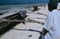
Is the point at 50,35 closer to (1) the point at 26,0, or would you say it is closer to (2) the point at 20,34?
(2) the point at 20,34

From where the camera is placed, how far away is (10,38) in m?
3.45

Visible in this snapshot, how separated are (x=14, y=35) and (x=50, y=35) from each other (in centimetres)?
209

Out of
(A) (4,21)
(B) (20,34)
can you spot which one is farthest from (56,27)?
(A) (4,21)

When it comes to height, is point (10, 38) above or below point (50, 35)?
below

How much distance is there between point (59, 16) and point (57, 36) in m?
0.21

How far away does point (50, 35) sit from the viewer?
1701 millimetres

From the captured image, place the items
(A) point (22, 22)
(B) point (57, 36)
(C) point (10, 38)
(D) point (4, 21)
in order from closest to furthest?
(B) point (57, 36), (C) point (10, 38), (D) point (4, 21), (A) point (22, 22)

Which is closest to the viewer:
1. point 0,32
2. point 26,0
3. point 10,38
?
point 10,38

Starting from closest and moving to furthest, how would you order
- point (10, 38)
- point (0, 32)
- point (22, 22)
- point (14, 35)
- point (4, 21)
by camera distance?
point (10, 38) → point (14, 35) → point (0, 32) → point (4, 21) → point (22, 22)

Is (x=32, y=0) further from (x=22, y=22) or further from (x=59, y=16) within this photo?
(x=59, y=16)

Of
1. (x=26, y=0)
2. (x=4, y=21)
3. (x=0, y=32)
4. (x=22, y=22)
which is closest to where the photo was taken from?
(x=0, y=32)

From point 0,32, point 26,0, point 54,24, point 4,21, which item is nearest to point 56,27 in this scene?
point 54,24

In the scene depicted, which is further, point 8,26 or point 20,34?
point 8,26

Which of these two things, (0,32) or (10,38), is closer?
(10,38)
